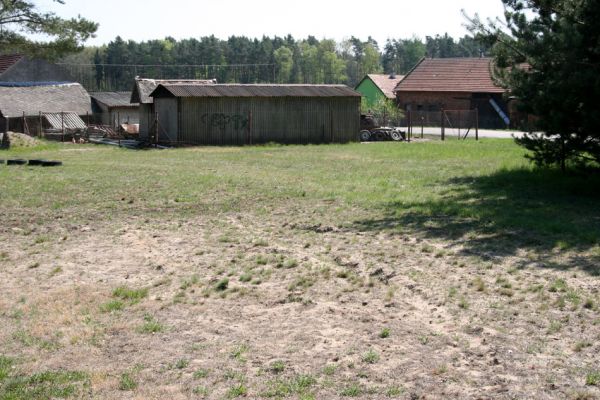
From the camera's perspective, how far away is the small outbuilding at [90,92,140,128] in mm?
54219

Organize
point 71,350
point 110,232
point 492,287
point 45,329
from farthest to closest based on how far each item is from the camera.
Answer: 1. point 110,232
2. point 492,287
3. point 45,329
4. point 71,350

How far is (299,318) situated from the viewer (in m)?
7.92

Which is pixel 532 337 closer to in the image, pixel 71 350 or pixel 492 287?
pixel 492 287

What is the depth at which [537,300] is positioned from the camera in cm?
828

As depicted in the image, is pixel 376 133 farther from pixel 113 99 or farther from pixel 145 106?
pixel 113 99

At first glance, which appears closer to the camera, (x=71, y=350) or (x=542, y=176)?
(x=71, y=350)

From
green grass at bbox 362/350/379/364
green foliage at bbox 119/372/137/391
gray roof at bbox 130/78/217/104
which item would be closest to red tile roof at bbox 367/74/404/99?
gray roof at bbox 130/78/217/104

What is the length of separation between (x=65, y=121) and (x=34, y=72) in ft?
47.7

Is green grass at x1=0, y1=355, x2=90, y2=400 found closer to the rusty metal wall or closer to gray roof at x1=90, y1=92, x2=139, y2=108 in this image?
the rusty metal wall

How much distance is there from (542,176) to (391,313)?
1266 centimetres

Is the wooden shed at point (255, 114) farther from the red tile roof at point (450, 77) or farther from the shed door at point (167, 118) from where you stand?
the red tile roof at point (450, 77)

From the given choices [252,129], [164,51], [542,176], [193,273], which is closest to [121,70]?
[164,51]

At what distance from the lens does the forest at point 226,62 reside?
377 feet

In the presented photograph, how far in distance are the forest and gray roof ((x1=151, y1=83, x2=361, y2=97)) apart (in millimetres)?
73438
